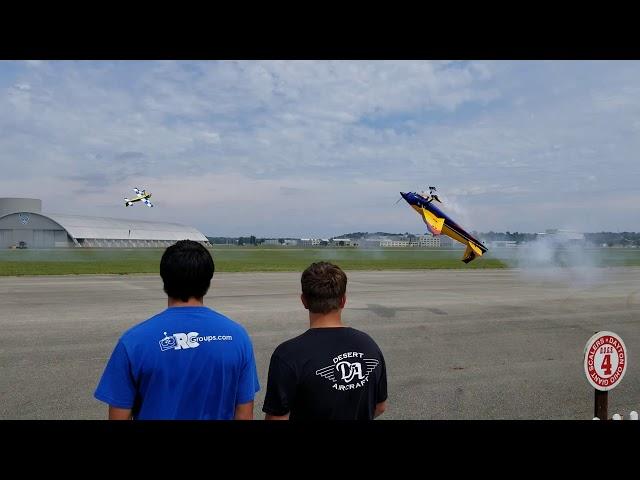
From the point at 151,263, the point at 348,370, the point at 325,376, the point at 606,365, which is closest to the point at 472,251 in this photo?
the point at 606,365

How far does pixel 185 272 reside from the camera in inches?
111

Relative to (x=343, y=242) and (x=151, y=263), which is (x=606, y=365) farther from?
(x=343, y=242)

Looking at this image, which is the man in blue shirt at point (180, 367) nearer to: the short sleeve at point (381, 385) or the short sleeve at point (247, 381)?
the short sleeve at point (247, 381)

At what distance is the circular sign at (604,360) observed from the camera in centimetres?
540

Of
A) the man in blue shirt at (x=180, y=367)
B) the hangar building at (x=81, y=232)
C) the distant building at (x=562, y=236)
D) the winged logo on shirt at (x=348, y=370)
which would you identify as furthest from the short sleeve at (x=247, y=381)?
the hangar building at (x=81, y=232)

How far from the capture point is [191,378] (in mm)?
2635

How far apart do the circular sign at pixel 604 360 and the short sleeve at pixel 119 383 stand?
4.88m

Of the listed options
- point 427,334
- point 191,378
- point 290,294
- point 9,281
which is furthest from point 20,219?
point 191,378

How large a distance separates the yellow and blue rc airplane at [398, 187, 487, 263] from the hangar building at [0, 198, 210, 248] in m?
79.8

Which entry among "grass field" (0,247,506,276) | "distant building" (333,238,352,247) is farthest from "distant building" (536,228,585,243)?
"distant building" (333,238,352,247)

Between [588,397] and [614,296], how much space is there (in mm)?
18007

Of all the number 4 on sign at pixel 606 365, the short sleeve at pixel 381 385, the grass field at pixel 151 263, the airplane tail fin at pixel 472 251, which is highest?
the airplane tail fin at pixel 472 251

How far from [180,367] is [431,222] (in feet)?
57.0
